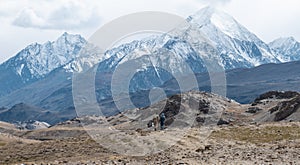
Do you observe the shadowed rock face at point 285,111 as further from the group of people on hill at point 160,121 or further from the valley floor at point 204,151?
the valley floor at point 204,151

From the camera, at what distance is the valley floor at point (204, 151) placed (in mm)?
35875

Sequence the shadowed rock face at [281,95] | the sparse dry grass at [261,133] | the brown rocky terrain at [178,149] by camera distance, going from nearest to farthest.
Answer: the brown rocky terrain at [178,149]
the sparse dry grass at [261,133]
the shadowed rock face at [281,95]

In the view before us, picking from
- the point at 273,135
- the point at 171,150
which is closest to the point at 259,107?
the point at 273,135

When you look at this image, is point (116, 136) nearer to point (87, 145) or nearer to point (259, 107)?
point (87, 145)

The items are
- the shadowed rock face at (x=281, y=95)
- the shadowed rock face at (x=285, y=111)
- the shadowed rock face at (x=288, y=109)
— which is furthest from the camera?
the shadowed rock face at (x=281, y=95)

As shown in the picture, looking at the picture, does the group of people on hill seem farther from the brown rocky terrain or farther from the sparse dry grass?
the sparse dry grass

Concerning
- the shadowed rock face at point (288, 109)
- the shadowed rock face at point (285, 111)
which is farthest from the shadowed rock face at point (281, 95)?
the shadowed rock face at point (288, 109)

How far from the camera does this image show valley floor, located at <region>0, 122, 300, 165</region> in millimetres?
35875

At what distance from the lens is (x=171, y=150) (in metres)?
41.5

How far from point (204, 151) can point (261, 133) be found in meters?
13.3

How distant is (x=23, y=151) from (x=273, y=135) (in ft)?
83.8

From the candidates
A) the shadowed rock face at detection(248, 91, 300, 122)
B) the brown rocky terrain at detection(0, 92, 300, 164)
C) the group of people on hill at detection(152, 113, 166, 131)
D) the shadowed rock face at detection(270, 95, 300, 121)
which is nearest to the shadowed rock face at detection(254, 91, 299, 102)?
the shadowed rock face at detection(248, 91, 300, 122)

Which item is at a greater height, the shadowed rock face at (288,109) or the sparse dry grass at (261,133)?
the shadowed rock face at (288,109)

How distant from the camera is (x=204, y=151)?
133 feet
